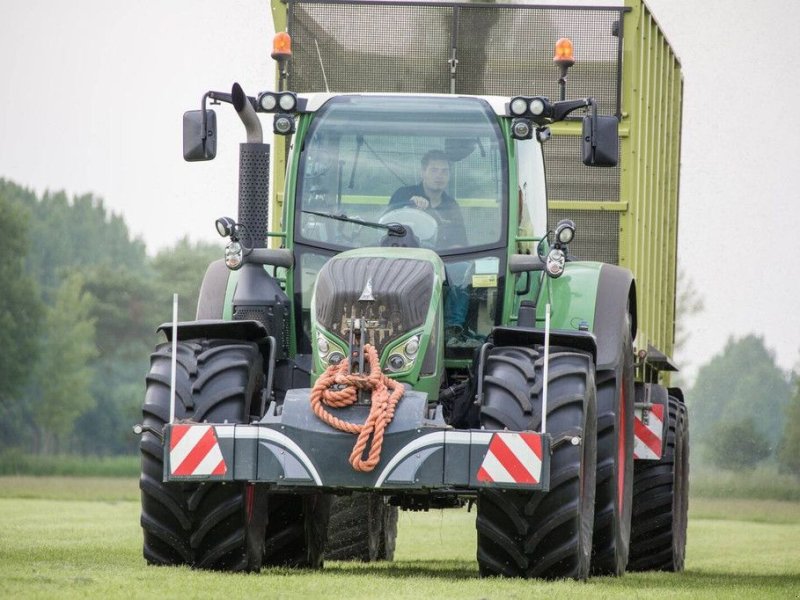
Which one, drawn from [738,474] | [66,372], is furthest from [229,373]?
[66,372]

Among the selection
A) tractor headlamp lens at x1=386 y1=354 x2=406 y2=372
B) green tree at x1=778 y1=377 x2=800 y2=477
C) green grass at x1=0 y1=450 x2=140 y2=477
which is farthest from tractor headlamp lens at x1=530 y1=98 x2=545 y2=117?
green grass at x1=0 y1=450 x2=140 y2=477

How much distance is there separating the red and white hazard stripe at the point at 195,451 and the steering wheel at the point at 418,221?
1.99 meters

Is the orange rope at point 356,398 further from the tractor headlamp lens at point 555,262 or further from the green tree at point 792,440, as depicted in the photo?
the green tree at point 792,440

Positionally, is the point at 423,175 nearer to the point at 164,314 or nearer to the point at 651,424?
the point at 651,424

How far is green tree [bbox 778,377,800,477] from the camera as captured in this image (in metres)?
39.2

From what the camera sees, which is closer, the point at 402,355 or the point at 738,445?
the point at 402,355

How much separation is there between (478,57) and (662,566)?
4.18 meters

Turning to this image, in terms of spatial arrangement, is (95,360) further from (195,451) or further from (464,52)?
(195,451)

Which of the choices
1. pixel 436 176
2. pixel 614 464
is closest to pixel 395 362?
pixel 436 176

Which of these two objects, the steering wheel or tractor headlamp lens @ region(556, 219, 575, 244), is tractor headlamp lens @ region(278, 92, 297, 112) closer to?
the steering wheel

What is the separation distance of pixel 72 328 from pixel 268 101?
40.8 m

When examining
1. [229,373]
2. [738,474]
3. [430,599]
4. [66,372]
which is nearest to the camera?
[430,599]

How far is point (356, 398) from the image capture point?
32.2 feet

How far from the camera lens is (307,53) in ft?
49.4
